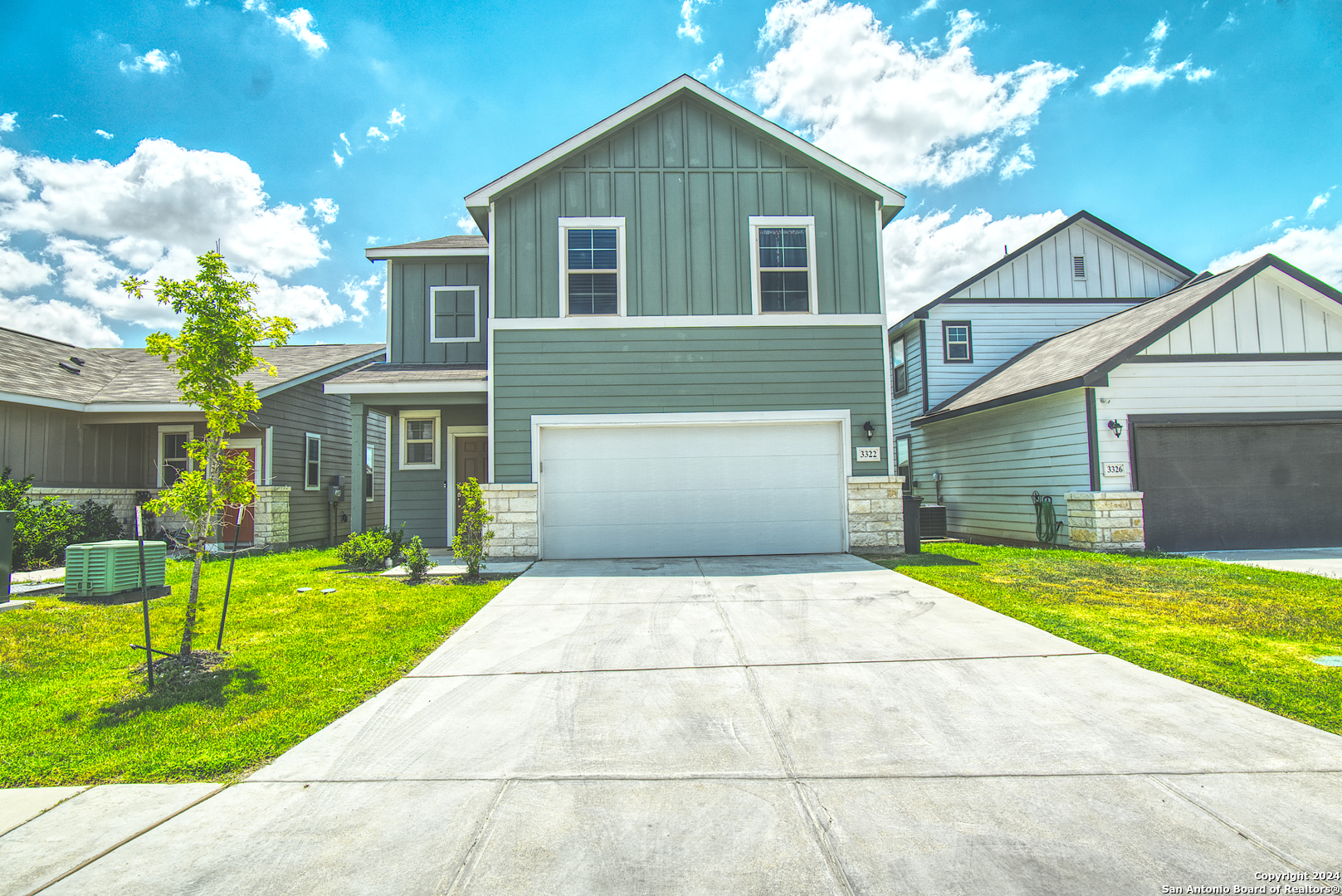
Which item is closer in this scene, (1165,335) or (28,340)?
(1165,335)

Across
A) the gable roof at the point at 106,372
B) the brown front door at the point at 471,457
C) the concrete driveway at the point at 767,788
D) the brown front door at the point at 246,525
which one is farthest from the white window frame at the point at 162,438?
the concrete driveway at the point at 767,788

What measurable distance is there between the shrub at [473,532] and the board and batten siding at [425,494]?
382 centimetres

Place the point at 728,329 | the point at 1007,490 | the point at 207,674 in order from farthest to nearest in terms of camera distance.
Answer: the point at 1007,490, the point at 728,329, the point at 207,674

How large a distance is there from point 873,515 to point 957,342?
7675 mm

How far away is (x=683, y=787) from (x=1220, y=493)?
1236 centimetres

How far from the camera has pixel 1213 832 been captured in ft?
8.33

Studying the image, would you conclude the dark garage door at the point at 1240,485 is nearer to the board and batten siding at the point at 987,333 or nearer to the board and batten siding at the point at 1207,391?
the board and batten siding at the point at 1207,391

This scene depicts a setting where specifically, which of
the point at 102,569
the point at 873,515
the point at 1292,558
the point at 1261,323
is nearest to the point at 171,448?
the point at 102,569

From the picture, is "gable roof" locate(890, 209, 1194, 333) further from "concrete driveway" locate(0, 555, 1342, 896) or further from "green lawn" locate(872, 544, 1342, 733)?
"concrete driveway" locate(0, 555, 1342, 896)

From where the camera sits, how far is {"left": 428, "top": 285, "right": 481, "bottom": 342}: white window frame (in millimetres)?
12961

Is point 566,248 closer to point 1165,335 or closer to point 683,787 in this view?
point 683,787

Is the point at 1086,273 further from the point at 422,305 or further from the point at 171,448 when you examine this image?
the point at 171,448

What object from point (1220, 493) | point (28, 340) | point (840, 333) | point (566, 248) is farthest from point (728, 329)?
point (28, 340)

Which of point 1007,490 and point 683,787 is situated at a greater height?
point 1007,490
